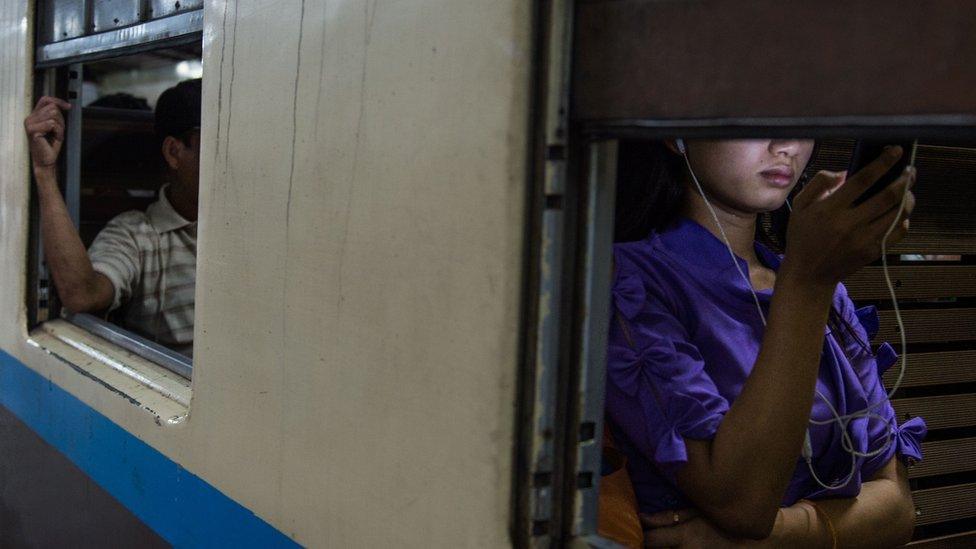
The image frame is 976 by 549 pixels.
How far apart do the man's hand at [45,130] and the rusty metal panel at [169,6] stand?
1003 millimetres

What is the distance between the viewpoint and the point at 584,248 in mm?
1177

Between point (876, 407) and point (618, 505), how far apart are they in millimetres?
636

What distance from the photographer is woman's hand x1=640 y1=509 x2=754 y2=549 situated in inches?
64.9

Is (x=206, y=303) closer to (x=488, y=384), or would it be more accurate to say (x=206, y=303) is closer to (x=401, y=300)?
(x=401, y=300)

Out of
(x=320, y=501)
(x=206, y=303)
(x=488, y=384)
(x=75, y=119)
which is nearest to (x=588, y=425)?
(x=488, y=384)

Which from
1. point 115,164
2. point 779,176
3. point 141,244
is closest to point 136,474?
point 141,244

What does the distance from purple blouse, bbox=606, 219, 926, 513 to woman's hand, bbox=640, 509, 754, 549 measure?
0.09 ft

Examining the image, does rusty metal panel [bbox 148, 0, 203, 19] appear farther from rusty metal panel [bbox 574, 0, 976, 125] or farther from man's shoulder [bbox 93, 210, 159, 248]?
man's shoulder [bbox 93, 210, 159, 248]

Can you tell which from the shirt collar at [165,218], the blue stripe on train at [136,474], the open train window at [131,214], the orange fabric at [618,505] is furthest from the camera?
the shirt collar at [165,218]

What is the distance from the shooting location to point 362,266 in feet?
4.69

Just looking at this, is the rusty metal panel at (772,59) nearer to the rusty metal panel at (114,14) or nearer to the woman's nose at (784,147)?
the woman's nose at (784,147)

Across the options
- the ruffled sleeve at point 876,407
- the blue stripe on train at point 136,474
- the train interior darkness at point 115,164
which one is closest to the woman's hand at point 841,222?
the ruffled sleeve at point 876,407

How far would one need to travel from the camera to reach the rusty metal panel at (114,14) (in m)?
2.28

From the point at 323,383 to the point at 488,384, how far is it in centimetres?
41
